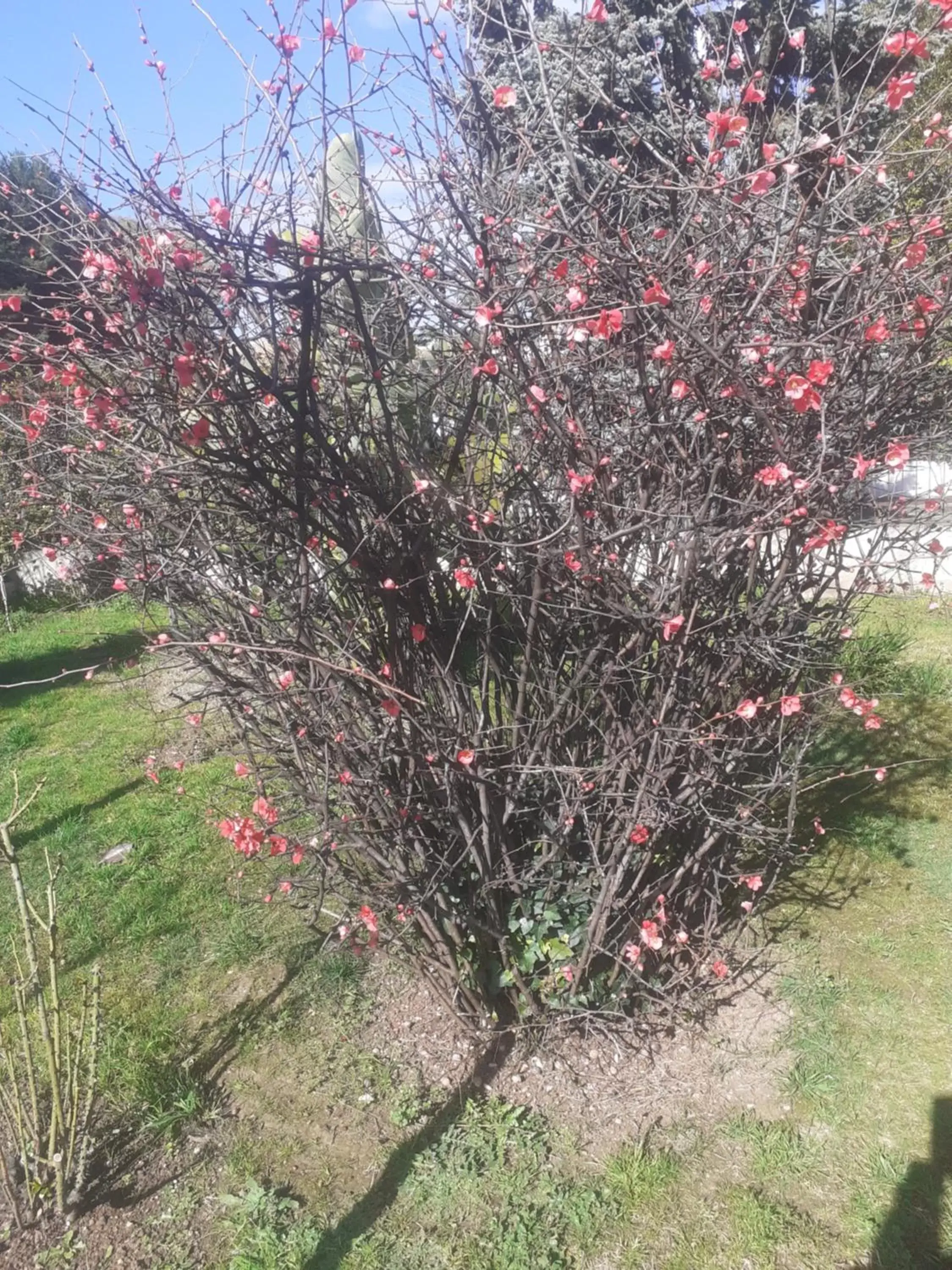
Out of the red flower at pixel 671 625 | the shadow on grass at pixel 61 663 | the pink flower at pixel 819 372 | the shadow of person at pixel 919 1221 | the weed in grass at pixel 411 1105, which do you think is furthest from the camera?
the shadow on grass at pixel 61 663

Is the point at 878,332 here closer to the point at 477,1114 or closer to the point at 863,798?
the point at 477,1114

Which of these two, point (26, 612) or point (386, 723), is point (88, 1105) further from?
point (26, 612)

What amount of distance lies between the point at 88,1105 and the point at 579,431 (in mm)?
2167

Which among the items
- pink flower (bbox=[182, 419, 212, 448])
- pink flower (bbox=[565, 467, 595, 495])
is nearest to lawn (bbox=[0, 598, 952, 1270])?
pink flower (bbox=[182, 419, 212, 448])

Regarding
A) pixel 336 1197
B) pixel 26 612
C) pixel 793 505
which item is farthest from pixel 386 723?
pixel 26 612

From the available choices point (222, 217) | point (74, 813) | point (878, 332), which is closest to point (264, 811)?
point (222, 217)

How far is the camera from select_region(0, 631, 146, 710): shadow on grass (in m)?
6.63

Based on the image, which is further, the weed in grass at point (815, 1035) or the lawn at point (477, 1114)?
the weed in grass at point (815, 1035)

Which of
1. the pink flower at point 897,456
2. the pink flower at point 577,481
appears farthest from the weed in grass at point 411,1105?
the pink flower at point 897,456

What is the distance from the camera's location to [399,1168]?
2.33 meters

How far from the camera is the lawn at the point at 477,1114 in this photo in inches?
84.0

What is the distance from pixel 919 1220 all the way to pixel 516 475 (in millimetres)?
2182

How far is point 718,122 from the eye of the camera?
1.75 metres

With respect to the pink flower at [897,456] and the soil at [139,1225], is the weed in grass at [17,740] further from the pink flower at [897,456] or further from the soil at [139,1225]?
the pink flower at [897,456]
